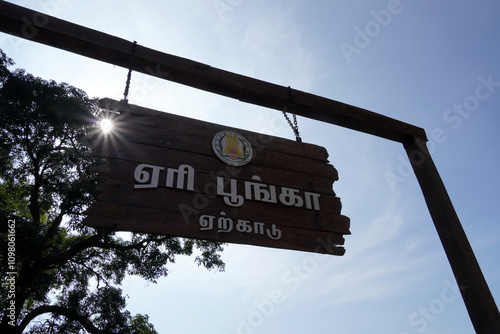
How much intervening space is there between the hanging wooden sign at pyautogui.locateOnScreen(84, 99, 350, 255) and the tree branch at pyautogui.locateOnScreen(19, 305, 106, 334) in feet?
34.7

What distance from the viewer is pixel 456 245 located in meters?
3.28

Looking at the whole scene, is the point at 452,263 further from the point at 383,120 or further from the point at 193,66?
the point at 193,66

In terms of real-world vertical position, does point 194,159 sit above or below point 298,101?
below

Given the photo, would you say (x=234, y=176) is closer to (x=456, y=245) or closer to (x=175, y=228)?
(x=175, y=228)

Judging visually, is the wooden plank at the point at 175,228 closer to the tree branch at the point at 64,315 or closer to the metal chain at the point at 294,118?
the metal chain at the point at 294,118

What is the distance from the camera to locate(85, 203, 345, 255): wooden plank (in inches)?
86.4

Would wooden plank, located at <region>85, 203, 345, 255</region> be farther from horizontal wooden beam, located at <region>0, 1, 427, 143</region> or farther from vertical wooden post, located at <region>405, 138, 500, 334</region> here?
horizontal wooden beam, located at <region>0, 1, 427, 143</region>

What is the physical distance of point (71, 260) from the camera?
12.4 m

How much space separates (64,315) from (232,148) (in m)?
Answer: 11.2

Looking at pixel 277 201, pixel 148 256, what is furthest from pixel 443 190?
pixel 148 256

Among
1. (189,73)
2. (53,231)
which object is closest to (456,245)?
(189,73)

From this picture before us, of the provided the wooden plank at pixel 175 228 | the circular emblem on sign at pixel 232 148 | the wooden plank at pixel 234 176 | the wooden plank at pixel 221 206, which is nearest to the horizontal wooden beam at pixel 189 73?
the circular emblem on sign at pixel 232 148

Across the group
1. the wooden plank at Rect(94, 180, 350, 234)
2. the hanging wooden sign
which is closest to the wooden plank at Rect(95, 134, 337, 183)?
the hanging wooden sign

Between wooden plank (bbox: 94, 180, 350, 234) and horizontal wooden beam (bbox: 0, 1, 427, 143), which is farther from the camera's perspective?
horizontal wooden beam (bbox: 0, 1, 427, 143)
